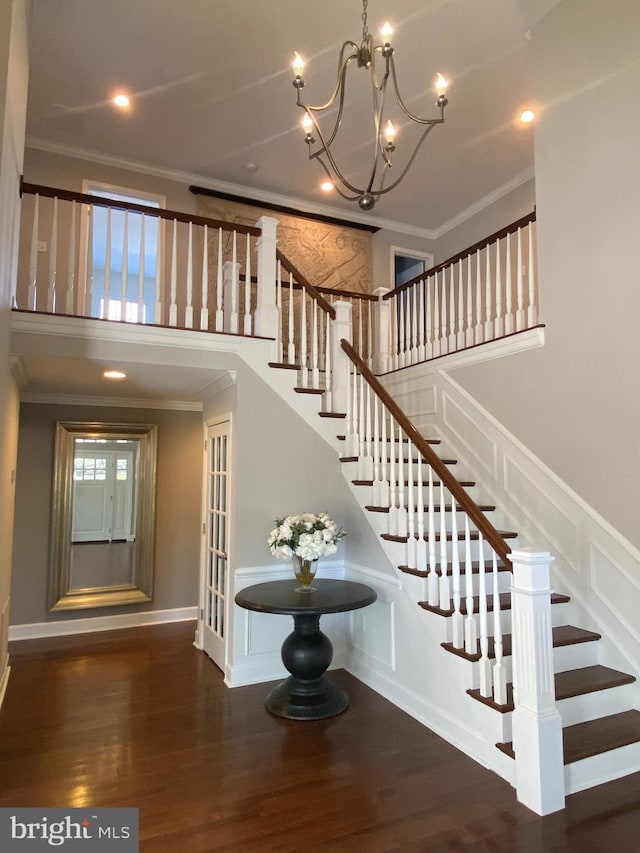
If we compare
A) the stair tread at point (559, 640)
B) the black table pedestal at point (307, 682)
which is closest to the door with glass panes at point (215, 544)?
the black table pedestal at point (307, 682)

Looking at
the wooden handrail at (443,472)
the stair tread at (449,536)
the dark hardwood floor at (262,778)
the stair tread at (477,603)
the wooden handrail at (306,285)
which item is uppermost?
the wooden handrail at (306,285)

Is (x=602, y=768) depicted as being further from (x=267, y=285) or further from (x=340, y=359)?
(x=267, y=285)

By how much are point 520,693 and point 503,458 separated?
6.55ft

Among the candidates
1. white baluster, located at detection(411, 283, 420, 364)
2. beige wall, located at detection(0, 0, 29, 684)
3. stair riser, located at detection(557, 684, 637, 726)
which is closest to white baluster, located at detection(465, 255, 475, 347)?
white baluster, located at detection(411, 283, 420, 364)

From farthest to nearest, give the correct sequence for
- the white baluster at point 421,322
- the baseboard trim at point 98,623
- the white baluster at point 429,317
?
the white baluster at point 421,322, the white baluster at point 429,317, the baseboard trim at point 98,623

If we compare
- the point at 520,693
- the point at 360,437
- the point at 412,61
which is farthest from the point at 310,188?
the point at 520,693

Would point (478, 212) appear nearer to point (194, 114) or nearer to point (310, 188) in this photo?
point (310, 188)

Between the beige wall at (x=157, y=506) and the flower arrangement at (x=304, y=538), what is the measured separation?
230cm

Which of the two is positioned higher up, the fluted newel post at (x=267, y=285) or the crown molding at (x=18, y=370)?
the fluted newel post at (x=267, y=285)

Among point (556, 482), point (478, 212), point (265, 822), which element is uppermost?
point (478, 212)

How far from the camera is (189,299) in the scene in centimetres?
396

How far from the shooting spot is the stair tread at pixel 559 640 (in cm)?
286

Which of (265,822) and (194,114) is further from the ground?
(194,114)

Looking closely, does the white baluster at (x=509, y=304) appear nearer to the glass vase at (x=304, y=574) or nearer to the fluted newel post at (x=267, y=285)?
the fluted newel post at (x=267, y=285)
